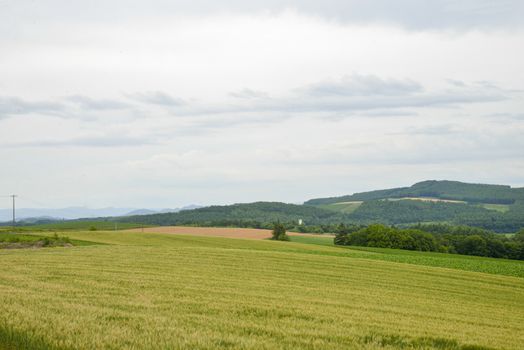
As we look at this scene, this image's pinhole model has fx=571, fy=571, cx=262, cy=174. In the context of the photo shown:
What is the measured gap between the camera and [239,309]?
50.2ft

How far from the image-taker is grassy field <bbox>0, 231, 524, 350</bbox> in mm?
10984

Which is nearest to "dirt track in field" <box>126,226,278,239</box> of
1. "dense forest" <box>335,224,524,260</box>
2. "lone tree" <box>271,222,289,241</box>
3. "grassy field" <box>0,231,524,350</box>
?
"lone tree" <box>271,222,289,241</box>

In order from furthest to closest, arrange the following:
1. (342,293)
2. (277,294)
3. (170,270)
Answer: (170,270) < (342,293) < (277,294)

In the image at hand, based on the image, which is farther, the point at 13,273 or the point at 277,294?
the point at 13,273

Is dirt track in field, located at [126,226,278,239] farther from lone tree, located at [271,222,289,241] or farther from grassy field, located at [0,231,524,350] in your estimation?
grassy field, located at [0,231,524,350]

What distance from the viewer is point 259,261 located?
38.6m

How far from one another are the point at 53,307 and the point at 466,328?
10882 millimetres

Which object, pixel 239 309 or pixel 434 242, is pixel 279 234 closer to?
pixel 434 242

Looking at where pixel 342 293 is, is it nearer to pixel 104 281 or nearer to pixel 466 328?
pixel 466 328

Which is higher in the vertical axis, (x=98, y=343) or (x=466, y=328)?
(x=98, y=343)

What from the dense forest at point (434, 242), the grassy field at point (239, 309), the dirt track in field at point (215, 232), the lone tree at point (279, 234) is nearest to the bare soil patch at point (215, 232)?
the dirt track in field at point (215, 232)

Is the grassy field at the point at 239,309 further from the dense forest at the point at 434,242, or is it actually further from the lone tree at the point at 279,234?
the lone tree at the point at 279,234

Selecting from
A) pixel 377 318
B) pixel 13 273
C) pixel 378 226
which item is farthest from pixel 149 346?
pixel 378 226

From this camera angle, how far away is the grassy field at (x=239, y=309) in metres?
11.0
